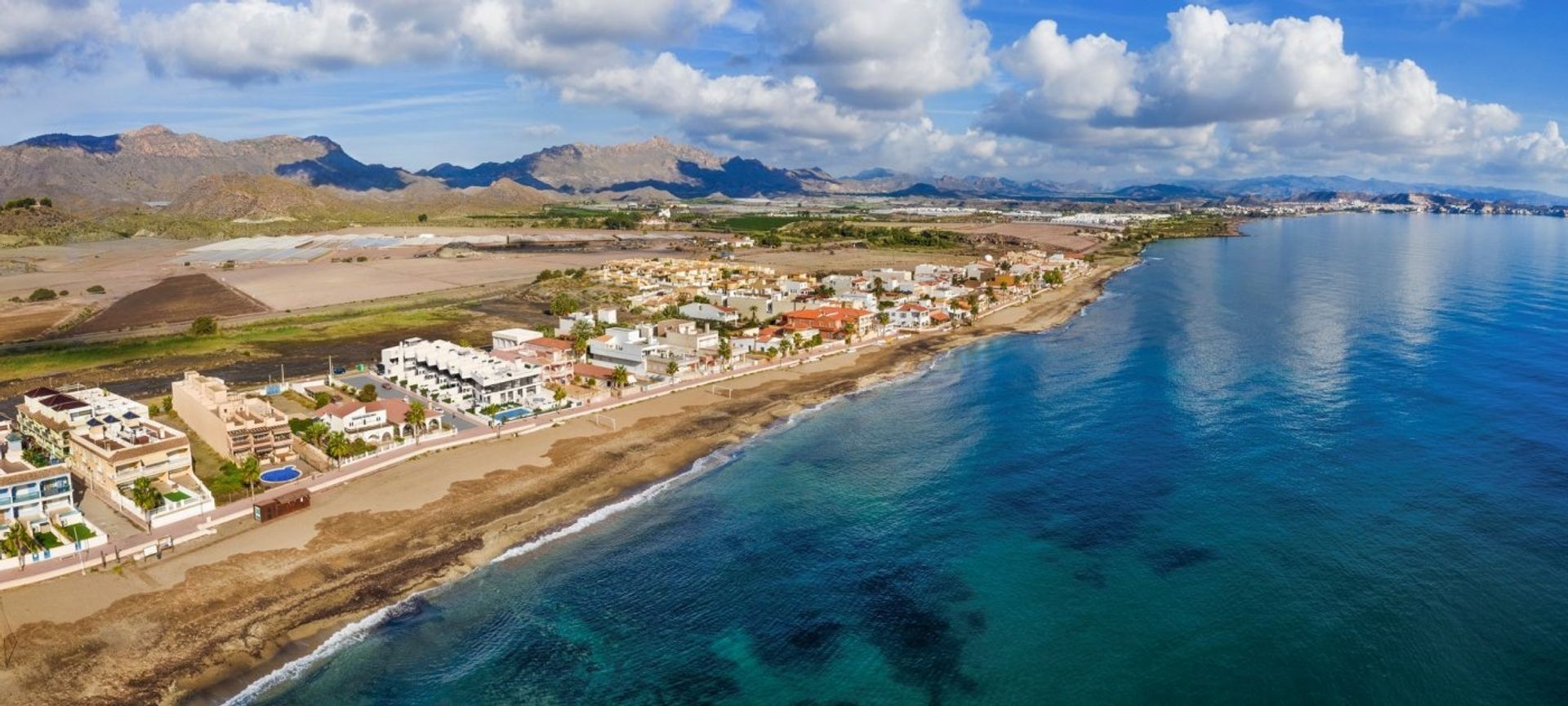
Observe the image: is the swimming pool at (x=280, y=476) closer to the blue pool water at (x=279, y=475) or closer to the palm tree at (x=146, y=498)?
the blue pool water at (x=279, y=475)

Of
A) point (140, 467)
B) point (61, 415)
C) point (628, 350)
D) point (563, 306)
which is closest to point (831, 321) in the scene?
point (628, 350)

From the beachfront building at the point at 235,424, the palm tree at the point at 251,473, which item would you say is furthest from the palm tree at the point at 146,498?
the beachfront building at the point at 235,424

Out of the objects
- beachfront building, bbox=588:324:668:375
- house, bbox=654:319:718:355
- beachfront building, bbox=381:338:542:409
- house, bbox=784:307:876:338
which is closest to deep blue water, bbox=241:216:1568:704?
house, bbox=654:319:718:355

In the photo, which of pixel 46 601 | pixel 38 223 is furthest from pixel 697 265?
pixel 38 223

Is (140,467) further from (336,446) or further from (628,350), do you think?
(628,350)

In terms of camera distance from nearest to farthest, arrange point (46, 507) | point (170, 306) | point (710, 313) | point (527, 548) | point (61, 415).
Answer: point (46, 507) < point (527, 548) < point (61, 415) < point (710, 313) < point (170, 306)

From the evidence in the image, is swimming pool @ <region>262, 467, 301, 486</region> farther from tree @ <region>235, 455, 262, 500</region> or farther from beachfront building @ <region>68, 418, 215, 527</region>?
beachfront building @ <region>68, 418, 215, 527</region>
